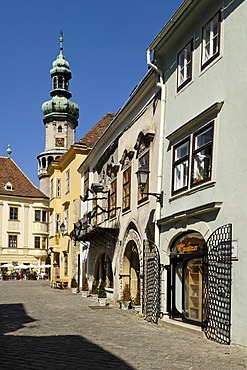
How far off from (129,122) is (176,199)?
6.87 meters

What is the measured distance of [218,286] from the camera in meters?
11.3

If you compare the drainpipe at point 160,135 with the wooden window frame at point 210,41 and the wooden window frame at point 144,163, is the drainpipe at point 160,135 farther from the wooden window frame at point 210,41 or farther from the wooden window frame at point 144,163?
the wooden window frame at point 210,41

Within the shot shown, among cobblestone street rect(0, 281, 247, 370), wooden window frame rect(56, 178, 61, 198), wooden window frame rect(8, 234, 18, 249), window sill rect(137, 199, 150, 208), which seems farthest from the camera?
wooden window frame rect(8, 234, 18, 249)

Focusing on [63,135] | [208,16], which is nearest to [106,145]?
[208,16]

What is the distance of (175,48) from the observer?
14.7 m

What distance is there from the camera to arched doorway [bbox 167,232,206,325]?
12.8 meters

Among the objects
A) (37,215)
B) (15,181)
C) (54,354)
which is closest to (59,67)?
(15,181)

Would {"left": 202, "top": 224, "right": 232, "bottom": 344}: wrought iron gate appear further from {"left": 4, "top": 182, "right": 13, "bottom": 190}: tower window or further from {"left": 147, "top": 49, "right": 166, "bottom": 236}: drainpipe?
{"left": 4, "top": 182, "right": 13, "bottom": 190}: tower window

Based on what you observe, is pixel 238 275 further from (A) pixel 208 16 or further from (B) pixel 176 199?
(A) pixel 208 16

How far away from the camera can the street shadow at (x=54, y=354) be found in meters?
8.57

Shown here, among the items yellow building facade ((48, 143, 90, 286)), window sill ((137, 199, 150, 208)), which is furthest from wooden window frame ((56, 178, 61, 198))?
window sill ((137, 199, 150, 208))

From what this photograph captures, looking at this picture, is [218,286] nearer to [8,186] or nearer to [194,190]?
[194,190]

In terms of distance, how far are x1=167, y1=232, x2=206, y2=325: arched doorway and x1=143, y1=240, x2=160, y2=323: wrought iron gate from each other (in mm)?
582

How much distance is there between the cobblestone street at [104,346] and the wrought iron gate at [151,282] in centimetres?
41
